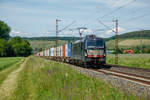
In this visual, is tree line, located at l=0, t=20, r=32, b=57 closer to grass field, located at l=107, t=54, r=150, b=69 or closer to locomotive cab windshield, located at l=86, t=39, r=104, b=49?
grass field, located at l=107, t=54, r=150, b=69

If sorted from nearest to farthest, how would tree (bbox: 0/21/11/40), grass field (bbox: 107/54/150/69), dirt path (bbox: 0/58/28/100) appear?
1. dirt path (bbox: 0/58/28/100)
2. grass field (bbox: 107/54/150/69)
3. tree (bbox: 0/21/11/40)

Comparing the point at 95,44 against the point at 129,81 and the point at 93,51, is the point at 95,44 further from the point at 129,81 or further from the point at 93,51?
the point at 129,81

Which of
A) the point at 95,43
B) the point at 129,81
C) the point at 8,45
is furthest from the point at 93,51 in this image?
the point at 8,45

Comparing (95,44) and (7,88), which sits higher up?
(95,44)

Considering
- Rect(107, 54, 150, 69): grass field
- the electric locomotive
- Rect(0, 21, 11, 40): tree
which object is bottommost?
Rect(107, 54, 150, 69): grass field

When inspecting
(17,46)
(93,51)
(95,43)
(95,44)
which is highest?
(17,46)

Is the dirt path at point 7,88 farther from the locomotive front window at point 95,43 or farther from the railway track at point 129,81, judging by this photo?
the locomotive front window at point 95,43

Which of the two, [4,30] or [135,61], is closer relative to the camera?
[135,61]

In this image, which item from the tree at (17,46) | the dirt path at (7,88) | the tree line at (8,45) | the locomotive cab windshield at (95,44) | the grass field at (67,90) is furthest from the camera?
the tree at (17,46)

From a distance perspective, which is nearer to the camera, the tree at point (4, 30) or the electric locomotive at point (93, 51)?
the electric locomotive at point (93, 51)

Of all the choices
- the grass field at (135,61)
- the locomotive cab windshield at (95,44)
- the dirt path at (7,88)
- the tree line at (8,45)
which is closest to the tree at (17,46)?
the tree line at (8,45)

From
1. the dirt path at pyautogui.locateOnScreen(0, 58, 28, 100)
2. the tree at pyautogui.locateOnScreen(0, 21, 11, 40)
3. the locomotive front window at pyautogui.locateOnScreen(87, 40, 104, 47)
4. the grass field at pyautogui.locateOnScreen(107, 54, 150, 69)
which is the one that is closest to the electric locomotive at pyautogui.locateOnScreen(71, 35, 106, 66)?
the locomotive front window at pyautogui.locateOnScreen(87, 40, 104, 47)

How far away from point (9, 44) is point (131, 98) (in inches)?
4268

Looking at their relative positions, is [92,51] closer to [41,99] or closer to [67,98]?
[41,99]
